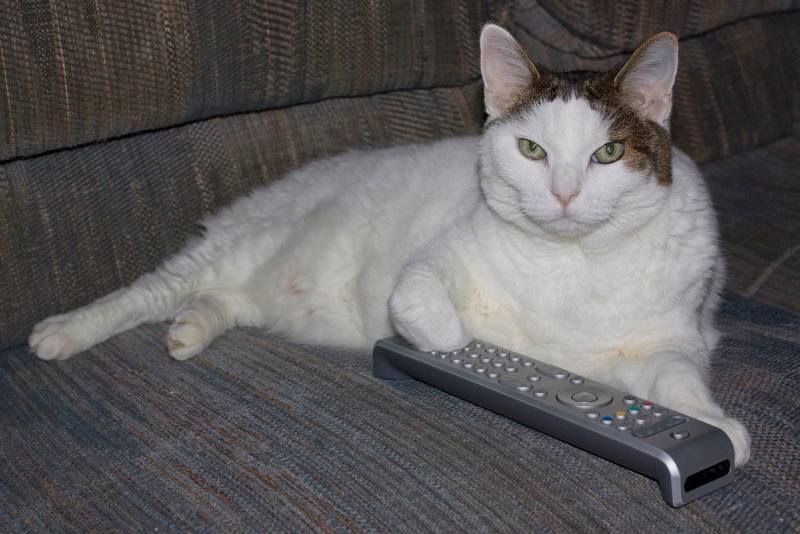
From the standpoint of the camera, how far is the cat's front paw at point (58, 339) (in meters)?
2.00

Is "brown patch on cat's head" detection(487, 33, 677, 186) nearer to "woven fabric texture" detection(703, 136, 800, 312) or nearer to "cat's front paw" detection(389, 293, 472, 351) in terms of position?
"cat's front paw" detection(389, 293, 472, 351)

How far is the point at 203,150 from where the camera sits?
241cm

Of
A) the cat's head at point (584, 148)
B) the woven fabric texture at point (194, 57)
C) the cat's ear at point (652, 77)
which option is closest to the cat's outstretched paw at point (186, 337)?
the woven fabric texture at point (194, 57)

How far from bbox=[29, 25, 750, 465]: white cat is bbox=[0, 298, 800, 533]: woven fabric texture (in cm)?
12

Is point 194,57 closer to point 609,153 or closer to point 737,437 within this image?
point 609,153

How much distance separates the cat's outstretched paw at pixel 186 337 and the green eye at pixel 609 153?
1.01m

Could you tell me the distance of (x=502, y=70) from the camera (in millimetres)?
1889

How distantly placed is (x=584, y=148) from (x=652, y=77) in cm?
24

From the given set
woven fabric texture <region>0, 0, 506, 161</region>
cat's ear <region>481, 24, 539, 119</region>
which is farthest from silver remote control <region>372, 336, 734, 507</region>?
woven fabric texture <region>0, 0, 506, 161</region>

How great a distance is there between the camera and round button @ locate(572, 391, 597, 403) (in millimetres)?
1574

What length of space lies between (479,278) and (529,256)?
13cm

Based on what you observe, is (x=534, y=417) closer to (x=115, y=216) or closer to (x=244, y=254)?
(x=244, y=254)

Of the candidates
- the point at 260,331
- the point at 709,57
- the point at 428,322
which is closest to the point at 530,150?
the point at 428,322

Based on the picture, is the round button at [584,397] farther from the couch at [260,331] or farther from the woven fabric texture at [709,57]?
the woven fabric texture at [709,57]
